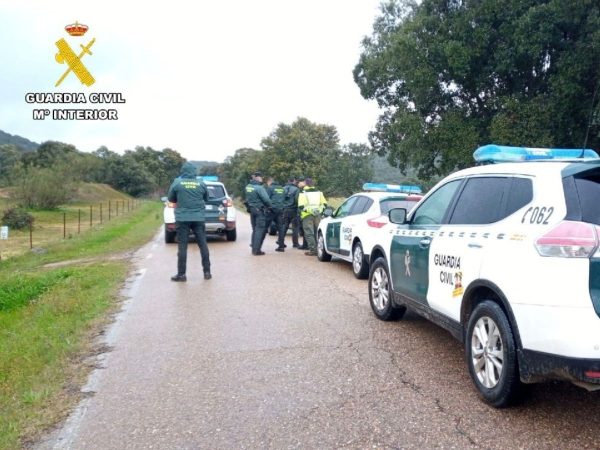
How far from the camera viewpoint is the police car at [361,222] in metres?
9.18

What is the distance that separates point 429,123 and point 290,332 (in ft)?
48.9

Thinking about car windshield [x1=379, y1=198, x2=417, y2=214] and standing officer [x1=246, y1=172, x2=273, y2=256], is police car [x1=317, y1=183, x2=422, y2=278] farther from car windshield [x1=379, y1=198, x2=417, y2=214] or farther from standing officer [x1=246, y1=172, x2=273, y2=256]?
standing officer [x1=246, y1=172, x2=273, y2=256]

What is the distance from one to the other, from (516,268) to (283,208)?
1070 cm

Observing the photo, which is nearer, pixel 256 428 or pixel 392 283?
pixel 256 428

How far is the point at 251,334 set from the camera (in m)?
5.97

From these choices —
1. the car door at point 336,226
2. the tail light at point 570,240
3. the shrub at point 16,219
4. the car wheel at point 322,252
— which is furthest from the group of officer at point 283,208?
the shrub at point 16,219

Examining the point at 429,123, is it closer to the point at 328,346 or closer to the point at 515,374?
the point at 328,346

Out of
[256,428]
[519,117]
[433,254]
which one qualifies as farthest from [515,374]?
[519,117]

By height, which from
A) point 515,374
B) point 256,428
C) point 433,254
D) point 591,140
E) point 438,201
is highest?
point 591,140

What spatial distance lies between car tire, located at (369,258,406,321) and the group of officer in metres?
6.05

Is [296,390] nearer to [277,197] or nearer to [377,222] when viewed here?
[377,222]

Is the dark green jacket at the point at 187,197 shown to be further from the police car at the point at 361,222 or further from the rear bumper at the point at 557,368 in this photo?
the rear bumper at the point at 557,368

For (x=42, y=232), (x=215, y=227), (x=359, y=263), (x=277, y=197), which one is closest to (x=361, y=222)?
(x=359, y=263)

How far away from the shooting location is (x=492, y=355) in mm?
3842
